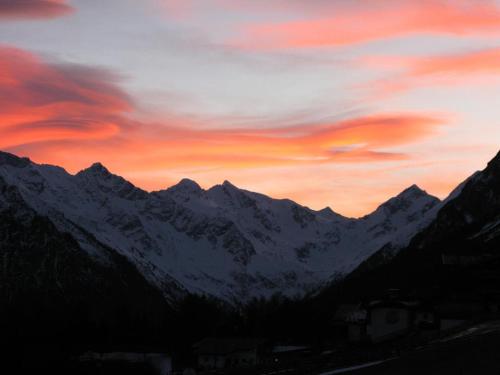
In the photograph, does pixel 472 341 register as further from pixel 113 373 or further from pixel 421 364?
pixel 113 373

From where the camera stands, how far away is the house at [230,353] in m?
137

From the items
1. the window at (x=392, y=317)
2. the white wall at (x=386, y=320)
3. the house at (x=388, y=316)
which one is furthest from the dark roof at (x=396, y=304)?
the window at (x=392, y=317)

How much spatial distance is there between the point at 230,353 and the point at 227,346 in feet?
16.9

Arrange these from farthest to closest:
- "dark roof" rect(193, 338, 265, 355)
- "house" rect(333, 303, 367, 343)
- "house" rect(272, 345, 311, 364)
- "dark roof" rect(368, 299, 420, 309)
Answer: "dark roof" rect(193, 338, 265, 355)
"house" rect(333, 303, 367, 343)
"dark roof" rect(368, 299, 420, 309)
"house" rect(272, 345, 311, 364)

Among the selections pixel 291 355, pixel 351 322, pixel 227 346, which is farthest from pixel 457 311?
pixel 227 346

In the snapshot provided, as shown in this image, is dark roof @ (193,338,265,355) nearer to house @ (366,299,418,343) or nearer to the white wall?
house @ (366,299,418,343)

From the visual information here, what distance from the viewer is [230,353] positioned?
140m

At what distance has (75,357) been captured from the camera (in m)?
176

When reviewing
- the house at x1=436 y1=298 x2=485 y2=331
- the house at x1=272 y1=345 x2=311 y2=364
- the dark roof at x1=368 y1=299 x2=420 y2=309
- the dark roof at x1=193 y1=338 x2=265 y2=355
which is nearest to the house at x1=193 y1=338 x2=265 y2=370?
the dark roof at x1=193 y1=338 x2=265 y2=355

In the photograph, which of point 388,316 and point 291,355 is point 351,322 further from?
point 291,355

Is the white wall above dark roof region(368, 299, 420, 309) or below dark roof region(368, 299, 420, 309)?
below

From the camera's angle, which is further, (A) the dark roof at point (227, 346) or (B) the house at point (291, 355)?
(A) the dark roof at point (227, 346)

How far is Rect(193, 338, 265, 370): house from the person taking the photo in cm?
13707

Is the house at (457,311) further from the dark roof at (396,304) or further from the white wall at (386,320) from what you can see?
the white wall at (386,320)
